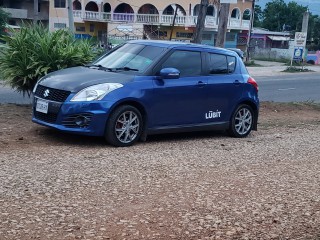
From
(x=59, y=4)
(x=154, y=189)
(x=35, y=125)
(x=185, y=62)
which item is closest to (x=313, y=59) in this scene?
(x=59, y=4)

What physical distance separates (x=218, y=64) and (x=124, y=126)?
2376 millimetres

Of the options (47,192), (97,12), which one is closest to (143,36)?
(97,12)

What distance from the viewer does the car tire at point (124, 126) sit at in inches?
320

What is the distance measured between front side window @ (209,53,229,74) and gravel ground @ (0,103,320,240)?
1.28 m

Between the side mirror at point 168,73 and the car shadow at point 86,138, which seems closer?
the car shadow at point 86,138

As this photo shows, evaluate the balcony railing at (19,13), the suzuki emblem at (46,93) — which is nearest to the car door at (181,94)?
the suzuki emblem at (46,93)

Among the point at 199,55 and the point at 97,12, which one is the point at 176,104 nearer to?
the point at 199,55

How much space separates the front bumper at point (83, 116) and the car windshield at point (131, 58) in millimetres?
1073

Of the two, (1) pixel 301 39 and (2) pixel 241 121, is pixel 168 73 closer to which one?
(2) pixel 241 121

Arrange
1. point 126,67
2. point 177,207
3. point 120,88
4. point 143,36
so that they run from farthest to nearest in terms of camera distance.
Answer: point 143,36 < point 126,67 < point 120,88 < point 177,207

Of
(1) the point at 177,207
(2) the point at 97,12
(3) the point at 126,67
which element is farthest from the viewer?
(2) the point at 97,12

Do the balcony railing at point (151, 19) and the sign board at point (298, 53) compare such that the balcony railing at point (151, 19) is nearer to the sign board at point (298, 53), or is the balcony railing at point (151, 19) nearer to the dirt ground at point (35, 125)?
the sign board at point (298, 53)

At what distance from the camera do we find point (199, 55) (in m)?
9.48

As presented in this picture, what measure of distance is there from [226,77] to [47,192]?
16.6 feet
